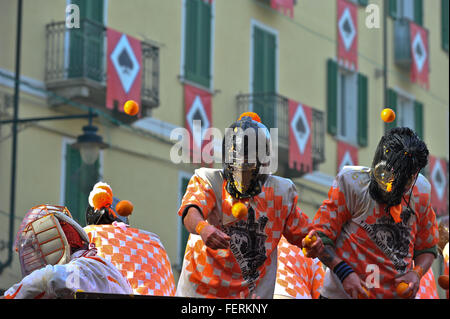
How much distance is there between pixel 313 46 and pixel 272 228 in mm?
10846

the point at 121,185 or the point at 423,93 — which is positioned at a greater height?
the point at 423,93

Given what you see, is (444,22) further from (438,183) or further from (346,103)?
(438,183)

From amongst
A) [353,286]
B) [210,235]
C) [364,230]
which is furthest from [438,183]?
[210,235]

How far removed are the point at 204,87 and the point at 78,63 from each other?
182cm

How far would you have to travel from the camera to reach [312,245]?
4969mm

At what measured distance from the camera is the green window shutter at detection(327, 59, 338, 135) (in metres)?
16.0

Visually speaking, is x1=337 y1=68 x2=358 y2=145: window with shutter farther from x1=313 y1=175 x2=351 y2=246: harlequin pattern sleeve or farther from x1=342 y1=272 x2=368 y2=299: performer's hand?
x1=342 y1=272 x2=368 y2=299: performer's hand

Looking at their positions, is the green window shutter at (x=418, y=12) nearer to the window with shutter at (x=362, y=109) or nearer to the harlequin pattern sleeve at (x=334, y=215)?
the window with shutter at (x=362, y=109)

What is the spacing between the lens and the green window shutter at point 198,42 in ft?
44.3

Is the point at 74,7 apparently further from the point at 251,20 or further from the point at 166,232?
the point at 251,20

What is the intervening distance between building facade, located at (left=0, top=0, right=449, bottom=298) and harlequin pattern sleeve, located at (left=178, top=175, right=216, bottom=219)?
460cm

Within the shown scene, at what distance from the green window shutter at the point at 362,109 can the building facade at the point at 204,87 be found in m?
0.03
